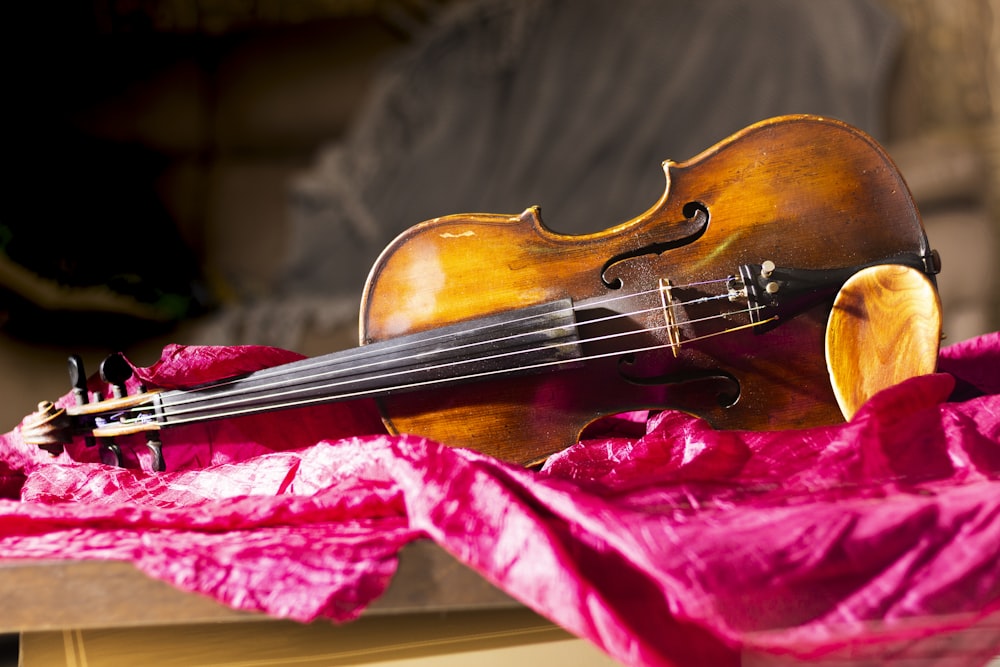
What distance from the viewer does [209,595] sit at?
1.81 feet

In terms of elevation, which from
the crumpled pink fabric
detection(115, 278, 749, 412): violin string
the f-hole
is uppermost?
the f-hole

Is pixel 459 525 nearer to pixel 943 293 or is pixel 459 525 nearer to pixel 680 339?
pixel 680 339

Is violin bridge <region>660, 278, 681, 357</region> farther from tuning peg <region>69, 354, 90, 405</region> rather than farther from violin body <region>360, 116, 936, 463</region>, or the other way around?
tuning peg <region>69, 354, 90, 405</region>

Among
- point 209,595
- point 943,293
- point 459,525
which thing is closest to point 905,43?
point 943,293

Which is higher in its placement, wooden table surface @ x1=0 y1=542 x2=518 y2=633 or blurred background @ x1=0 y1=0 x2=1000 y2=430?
blurred background @ x1=0 y1=0 x2=1000 y2=430

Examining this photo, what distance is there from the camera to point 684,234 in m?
0.75

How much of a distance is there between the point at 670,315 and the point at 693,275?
0.15ft

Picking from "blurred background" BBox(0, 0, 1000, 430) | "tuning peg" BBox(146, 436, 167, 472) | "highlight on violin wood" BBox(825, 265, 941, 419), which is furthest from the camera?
"blurred background" BBox(0, 0, 1000, 430)

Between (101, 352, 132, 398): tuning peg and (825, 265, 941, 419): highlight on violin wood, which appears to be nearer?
(825, 265, 941, 419): highlight on violin wood

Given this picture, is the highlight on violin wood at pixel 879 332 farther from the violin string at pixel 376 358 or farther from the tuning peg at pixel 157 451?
the tuning peg at pixel 157 451

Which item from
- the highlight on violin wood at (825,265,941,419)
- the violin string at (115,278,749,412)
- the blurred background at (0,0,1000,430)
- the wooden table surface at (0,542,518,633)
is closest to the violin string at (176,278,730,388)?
the violin string at (115,278,749,412)

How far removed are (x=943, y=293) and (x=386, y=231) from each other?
1.41 metres

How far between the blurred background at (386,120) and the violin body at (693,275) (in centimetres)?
128

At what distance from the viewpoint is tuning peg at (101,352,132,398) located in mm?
815
